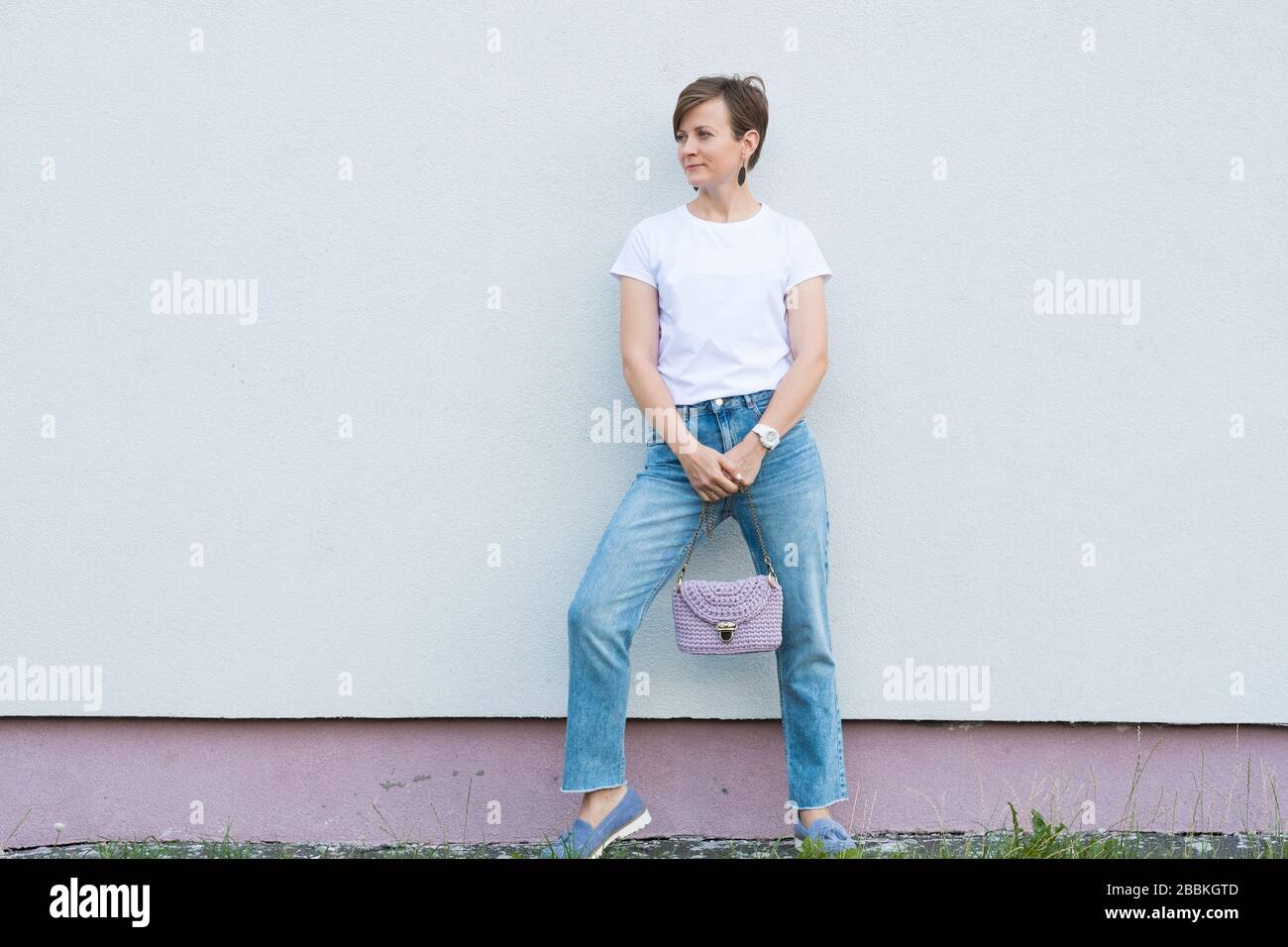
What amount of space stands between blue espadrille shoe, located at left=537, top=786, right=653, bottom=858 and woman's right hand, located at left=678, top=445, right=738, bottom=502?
951 millimetres

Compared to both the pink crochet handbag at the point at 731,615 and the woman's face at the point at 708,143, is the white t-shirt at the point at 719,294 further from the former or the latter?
the pink crochet handbag at the point at 731,615

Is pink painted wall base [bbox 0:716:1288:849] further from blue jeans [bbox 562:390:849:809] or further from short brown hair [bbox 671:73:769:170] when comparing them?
short brown hair [bbox 671:73:769:170]

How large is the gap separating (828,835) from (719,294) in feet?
5.45

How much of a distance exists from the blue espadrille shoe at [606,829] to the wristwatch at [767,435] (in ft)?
3.72

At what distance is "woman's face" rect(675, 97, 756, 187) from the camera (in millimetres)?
3451

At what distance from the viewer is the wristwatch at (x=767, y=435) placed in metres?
3.35

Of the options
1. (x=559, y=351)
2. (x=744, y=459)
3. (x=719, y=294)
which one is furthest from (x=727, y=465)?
(x=559, y=351)

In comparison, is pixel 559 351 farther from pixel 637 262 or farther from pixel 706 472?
pixel 706 472

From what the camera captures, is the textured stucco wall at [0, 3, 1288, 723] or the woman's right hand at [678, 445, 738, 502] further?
the textured stucco wall at [0, 3, 1288, 723]

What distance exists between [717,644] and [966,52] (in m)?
2.09

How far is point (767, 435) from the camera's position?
335 centimetres

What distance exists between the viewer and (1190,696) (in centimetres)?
382

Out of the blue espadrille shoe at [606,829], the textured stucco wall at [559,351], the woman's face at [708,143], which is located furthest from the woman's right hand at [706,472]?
the blue espadrille shoe at [606,829]

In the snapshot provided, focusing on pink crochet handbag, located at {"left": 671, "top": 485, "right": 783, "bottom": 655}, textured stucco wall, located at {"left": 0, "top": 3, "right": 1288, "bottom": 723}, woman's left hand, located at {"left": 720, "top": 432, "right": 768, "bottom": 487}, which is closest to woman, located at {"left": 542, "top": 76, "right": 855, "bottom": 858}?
woman's left hand, located at {"left": 720, "top": 432, "right": 768, "bottom": 487}
